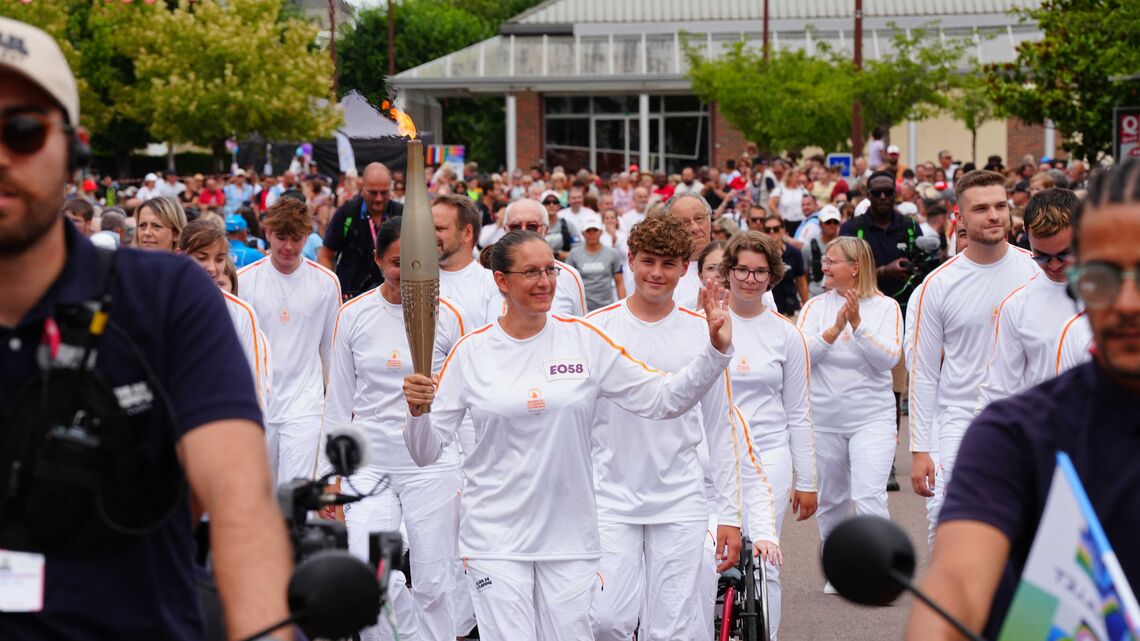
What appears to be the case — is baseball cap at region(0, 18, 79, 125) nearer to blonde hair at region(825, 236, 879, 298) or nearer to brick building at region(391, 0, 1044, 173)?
blonde hair at region(825, 236, 879, 298)

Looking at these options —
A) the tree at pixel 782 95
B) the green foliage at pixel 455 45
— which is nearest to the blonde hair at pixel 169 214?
the tree at pixel 782 95

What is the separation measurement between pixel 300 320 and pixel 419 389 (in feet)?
11.8

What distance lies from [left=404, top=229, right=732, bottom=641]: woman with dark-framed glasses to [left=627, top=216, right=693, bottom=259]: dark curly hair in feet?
2.49

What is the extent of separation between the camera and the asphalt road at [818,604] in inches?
371

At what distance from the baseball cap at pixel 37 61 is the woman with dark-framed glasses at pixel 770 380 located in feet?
21.8

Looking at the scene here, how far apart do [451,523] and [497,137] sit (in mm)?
64233

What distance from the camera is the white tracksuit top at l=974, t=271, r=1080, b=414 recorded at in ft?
25.7

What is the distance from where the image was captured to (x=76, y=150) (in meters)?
2.77

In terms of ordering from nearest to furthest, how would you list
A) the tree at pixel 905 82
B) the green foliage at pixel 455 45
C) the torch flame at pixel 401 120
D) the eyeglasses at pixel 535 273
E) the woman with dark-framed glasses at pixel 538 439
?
1. the torch flame at pixel 401 120
2. the woman with dark-framed glasses at pixel 538 439
3. the eyeglasses at pixel 535 273
4. the tree at pixel 905 82
5. the green foliage at pixel 455 45

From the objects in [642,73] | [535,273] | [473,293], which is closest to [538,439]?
[535,273]

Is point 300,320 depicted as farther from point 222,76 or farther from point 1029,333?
point 222,76

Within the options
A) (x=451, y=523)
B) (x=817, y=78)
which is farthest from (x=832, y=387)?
(x=817, y=78)

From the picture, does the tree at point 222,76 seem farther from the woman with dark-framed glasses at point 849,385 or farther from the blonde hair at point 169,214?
the blonde hair at point 169,214

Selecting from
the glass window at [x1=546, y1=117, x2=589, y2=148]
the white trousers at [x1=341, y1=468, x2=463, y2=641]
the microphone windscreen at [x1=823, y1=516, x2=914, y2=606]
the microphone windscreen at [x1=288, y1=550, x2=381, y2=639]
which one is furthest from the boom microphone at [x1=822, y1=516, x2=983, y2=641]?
the glass window at [x1=546, y1=117, x2=589, y2=148]
